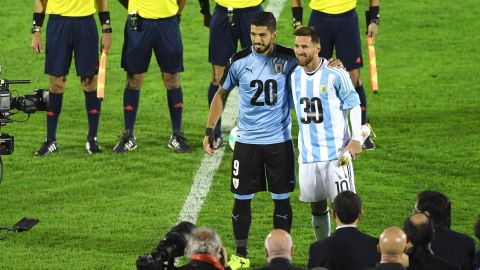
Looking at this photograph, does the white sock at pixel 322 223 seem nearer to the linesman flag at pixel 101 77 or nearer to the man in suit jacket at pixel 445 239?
the man in suit jacket at pixel 445 239

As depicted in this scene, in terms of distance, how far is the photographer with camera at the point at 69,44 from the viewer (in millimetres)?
13414

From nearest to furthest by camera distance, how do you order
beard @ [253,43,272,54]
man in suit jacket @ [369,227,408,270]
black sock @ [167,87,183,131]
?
man in suit jacket @ [369,227,408,270] < beard @ [253,43,272,54] < black sock @ [167,87,183,131]

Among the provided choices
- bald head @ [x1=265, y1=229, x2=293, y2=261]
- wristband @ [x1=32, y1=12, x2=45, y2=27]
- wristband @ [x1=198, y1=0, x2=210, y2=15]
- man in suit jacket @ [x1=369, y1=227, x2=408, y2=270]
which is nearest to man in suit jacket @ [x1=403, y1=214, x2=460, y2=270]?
man in suit jacket @ [x1=369, y1=227, x2=408, y2=270]

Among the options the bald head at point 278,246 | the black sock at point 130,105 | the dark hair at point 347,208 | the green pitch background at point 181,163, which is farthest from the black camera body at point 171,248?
the black sock at point 130,105

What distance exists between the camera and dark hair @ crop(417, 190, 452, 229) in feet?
27.3

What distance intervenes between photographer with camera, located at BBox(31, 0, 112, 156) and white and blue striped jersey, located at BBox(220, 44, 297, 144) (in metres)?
3.26

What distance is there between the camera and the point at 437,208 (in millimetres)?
8320

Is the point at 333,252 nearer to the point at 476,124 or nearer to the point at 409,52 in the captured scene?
the point at 476,124

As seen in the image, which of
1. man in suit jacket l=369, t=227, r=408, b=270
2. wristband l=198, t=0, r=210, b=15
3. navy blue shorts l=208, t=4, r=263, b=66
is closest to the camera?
man in suit jacket l=369, t=227, r=408, b=270

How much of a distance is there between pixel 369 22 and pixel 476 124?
1832 mm

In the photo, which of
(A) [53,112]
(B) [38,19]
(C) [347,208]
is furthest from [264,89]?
(B) [38,19]

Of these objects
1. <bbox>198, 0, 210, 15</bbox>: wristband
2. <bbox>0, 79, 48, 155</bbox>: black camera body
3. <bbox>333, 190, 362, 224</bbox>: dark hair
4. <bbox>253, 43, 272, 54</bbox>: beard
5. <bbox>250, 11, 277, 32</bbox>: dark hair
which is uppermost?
<bbox>250, 11, 277, 32</bbox>: dark hair

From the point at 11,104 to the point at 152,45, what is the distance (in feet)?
9.19

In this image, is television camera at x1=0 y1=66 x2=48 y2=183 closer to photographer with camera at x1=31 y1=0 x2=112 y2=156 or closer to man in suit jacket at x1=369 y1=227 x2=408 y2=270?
photographer with camera at x1=31 y1=0 x2=112 y2=156
